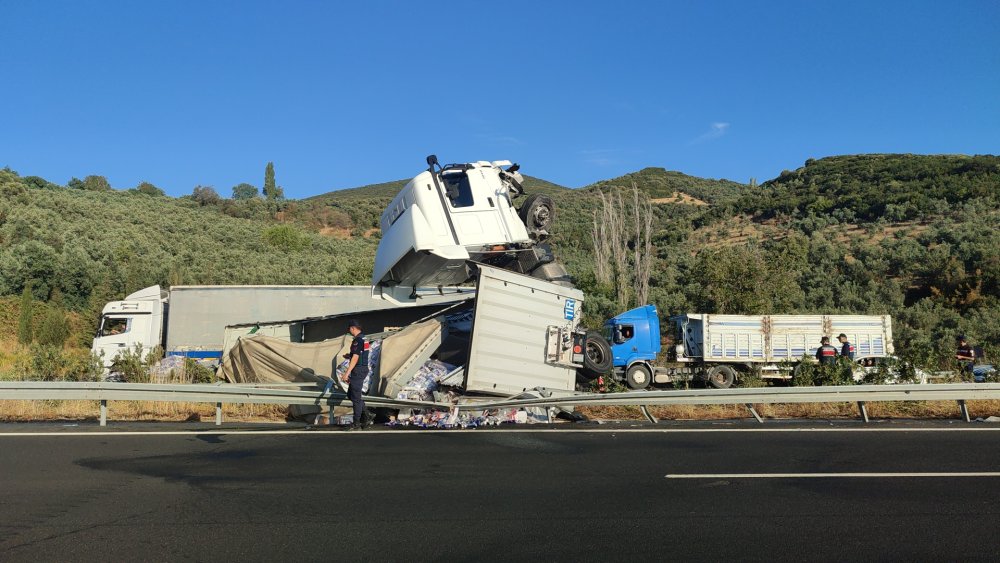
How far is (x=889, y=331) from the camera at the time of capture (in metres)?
23.7

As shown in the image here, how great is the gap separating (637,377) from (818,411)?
10.1 meters

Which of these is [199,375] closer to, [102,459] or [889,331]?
[102,459]

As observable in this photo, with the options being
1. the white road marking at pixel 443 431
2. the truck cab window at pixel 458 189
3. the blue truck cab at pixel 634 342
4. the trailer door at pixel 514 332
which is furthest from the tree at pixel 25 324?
the trailer door at pixel 514 332

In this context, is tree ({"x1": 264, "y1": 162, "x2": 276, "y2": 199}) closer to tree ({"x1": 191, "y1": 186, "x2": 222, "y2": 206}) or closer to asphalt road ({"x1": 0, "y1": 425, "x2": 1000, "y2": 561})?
tree ({"x1": 191, "y1": 186, "x2": 222, "y2": 206})

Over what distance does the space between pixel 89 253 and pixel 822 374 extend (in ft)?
127

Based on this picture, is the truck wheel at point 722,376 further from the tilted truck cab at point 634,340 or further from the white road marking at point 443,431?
the white road marking at point 443,431

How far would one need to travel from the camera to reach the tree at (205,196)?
74.1 meters

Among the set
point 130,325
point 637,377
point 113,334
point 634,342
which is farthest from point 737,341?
point 113,334

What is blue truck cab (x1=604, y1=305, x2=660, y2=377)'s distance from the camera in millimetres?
22562

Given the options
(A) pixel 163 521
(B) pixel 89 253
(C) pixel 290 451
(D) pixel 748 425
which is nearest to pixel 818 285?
(D) pixel 748 425

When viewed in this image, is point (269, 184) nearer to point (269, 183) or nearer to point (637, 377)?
point (269, 183)

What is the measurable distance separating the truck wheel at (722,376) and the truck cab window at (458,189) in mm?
12563

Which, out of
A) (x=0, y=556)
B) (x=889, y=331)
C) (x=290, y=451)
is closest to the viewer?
(x=0, y=556)

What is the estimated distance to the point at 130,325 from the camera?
76.8 ft
